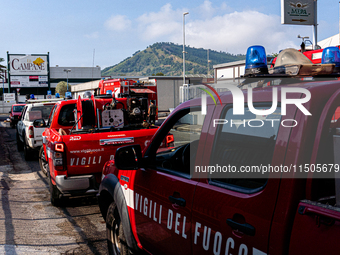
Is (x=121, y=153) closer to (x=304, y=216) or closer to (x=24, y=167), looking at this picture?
(x=304, y=216)

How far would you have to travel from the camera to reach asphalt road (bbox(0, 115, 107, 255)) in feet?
14.9

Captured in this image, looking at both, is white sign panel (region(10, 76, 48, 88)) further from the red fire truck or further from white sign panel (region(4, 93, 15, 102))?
the red fire truck

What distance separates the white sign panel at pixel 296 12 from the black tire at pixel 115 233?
2160 cm

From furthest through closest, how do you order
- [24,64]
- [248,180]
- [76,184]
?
[24,64]
[76,184]
[248,180]

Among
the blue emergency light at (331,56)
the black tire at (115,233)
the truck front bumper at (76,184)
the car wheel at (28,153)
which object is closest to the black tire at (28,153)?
the car wheel at (28,153)

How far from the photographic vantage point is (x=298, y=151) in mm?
1801

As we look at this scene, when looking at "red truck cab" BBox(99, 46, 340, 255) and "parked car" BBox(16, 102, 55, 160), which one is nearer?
"red truck cab" BBox(99, 46, 340, 255)

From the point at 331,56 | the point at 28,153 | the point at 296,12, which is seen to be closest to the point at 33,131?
the point at 28,153

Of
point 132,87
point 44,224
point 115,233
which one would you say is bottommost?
point 44,224

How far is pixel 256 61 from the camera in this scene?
3.03 m

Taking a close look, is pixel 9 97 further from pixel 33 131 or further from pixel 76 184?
pixel 76 184

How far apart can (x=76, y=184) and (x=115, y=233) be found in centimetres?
215

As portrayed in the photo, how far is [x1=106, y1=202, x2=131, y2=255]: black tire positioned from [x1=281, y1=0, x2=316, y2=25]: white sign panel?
2160cm

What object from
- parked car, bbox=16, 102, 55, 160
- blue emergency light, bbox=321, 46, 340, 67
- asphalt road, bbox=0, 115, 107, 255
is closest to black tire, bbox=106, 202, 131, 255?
asphalt road, bbox=0, 115, 107, 255
